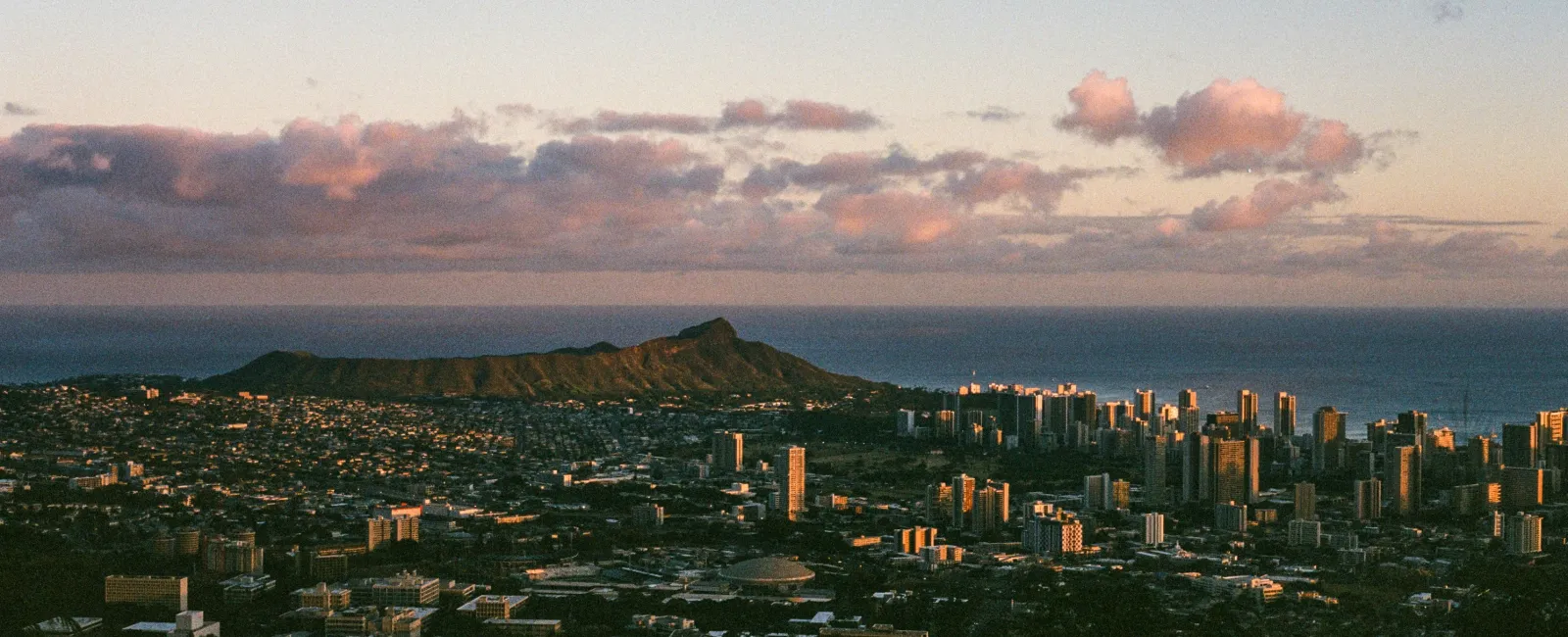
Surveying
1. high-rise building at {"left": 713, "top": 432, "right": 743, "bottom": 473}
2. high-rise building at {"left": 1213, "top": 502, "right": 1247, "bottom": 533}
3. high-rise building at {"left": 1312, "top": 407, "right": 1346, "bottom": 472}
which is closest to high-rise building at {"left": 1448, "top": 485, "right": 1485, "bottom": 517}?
high-rise building at {"left": 1213, "top": 502, "right": 1247, "bottom": 533}

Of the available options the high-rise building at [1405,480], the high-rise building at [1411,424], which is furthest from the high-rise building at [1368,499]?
the high-rise building at [1411,424]

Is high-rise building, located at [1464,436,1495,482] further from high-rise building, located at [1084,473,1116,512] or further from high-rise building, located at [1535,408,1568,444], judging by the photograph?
high-rise building, located at [1084,473,1116,512]

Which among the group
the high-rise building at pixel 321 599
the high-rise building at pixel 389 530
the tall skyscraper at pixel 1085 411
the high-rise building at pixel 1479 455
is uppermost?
the tall skyscraper at pixel 1085 411

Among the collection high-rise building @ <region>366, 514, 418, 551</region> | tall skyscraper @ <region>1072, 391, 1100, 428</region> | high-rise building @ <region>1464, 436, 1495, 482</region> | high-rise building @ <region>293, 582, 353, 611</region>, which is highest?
tall skyscraper @ <region>1072, 391, 1100, 428</region>

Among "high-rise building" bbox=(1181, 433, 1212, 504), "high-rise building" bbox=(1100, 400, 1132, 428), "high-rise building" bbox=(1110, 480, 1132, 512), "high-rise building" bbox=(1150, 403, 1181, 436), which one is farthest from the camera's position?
"high-rise building" bbox=(1100, 400, 1132, 428)

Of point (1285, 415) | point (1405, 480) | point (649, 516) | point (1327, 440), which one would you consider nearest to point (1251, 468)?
point (1405, 480)

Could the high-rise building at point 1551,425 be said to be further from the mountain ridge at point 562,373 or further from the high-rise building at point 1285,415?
the mountain ridge at point 562,373

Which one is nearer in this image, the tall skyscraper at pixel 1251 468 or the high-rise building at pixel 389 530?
the high-rise building at pixel 389 530
